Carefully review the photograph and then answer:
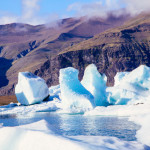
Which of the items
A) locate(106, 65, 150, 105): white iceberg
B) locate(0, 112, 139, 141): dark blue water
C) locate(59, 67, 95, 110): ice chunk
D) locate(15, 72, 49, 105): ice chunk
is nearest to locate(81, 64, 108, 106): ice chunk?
locate(106, 65, 150, 105): white iceberg

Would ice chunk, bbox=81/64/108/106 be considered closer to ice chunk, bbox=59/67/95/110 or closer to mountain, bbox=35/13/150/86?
ice chunk, bbox=59/67/95/110

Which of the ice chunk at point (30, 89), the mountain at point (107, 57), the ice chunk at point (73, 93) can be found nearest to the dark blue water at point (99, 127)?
the ice chunk at point (73, 93)

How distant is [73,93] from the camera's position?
16.8 m

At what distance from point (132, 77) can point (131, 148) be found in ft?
58.4

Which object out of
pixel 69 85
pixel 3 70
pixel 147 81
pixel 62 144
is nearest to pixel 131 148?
pixel 62 144

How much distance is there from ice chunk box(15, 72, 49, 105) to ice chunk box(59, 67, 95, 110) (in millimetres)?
5079

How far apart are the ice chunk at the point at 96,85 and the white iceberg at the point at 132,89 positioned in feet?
2.17

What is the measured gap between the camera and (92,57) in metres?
102

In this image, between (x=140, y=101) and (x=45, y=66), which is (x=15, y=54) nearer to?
(x=45, y=66)

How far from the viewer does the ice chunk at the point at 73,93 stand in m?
16.1

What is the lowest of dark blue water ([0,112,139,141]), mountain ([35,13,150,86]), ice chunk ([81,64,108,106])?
dark blue water ([0,112,139,141])

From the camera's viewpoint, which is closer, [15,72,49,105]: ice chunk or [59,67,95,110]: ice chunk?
[59,67,95,110]: ice chunk

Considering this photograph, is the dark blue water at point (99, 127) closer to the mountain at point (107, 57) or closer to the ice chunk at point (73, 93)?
the ice chunk at point (73, 93)

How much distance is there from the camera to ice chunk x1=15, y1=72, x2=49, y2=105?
21.9m
